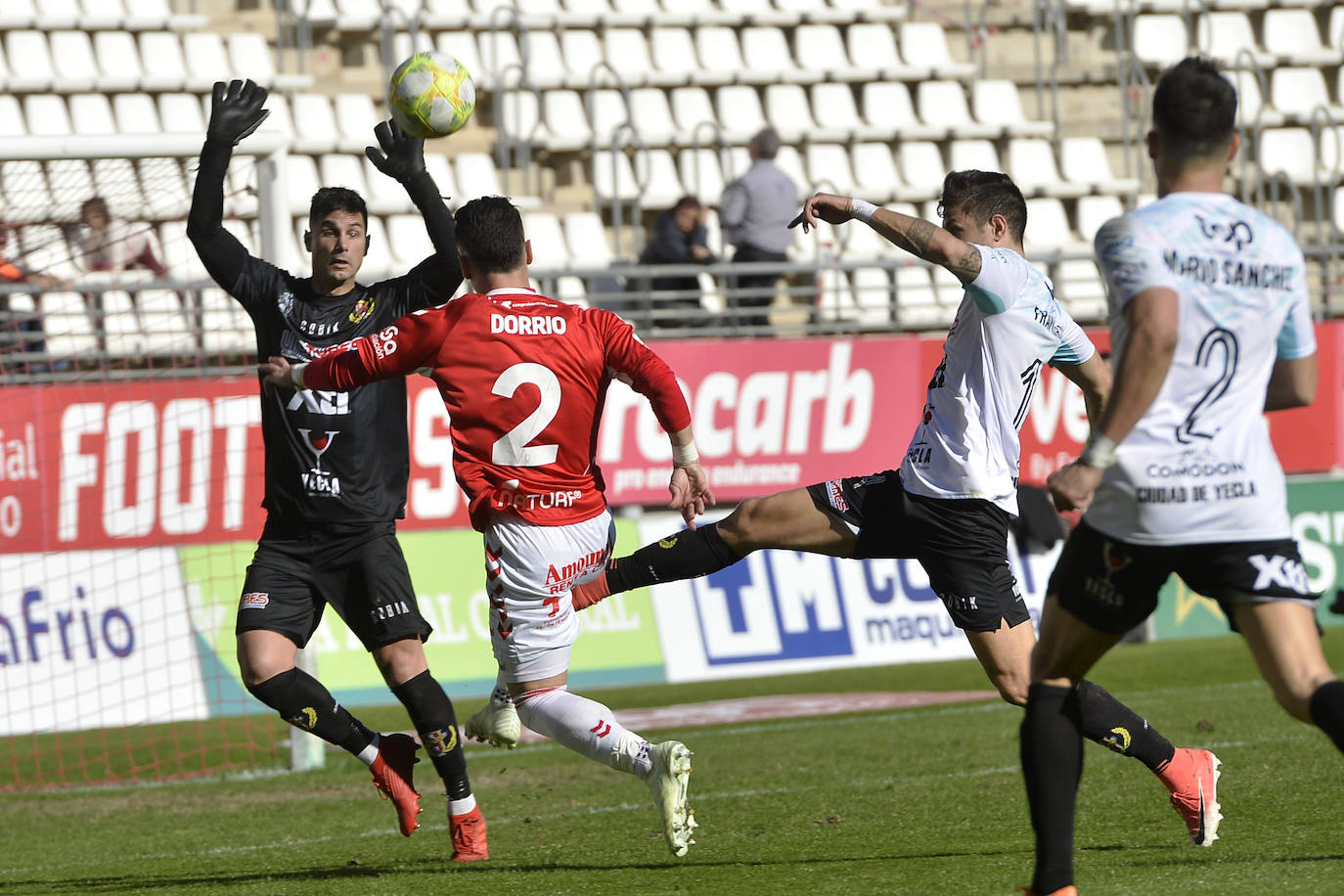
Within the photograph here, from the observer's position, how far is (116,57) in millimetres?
16844

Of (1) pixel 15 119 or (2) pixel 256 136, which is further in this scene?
(1) pixel 15 119

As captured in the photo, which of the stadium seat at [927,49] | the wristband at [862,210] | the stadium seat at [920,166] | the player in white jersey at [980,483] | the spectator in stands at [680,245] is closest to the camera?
the wristband at [862,210]

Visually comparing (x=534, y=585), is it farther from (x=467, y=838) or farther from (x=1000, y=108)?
(x=1000, y=108)

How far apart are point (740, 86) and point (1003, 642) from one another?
14262 mm

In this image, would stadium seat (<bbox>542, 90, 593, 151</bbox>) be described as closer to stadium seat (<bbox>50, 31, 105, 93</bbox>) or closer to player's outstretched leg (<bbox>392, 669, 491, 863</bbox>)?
stadium seat (<bbox>50, 31, 105, 93</bbox>)

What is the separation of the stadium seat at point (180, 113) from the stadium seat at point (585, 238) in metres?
3.60

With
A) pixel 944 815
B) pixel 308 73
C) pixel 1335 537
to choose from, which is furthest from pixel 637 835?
pixel 308 73

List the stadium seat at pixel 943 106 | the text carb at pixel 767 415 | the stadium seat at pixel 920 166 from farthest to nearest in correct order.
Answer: the stadium seat at pixel 943 106, the stadium seat at pixel 920 166, the text carb at pixel 767 415

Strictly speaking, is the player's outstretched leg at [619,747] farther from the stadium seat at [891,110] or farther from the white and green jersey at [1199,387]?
the stadium seat at [891,110]

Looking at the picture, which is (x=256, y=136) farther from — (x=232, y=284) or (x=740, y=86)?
(x=740, y=86)

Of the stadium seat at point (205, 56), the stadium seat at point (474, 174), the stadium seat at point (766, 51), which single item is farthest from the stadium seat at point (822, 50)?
the stadium seat at point (205, 56)

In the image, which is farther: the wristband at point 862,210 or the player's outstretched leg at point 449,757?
the player's outstretched leg at point 449,757

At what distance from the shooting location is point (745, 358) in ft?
48.3

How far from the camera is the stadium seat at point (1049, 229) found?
19.0 metres
